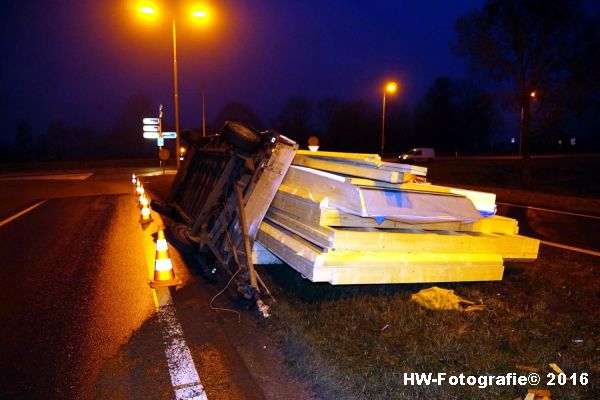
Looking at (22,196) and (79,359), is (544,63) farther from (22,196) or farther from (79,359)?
(22,196)

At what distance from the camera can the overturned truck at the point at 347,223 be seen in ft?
15.2

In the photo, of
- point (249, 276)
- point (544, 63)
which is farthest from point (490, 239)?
point (544, 63)

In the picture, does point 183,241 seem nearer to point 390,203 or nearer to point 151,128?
point 390,203

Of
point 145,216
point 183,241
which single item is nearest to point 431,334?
point 183,241

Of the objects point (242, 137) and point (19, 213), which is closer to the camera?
point (242, 137)

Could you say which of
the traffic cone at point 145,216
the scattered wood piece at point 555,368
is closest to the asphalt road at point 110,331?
the scattered wood piece at point 555,368

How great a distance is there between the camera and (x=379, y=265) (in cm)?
468

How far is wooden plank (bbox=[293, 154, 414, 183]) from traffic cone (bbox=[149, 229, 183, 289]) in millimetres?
2305

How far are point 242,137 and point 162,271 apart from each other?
198 cm

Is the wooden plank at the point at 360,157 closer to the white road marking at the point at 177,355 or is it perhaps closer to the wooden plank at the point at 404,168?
the wooden plank at the point at 404,168

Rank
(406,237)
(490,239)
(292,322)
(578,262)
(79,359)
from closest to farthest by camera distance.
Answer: (79,359)
(292,322)
(406,237)
(490,239)
(578,262)

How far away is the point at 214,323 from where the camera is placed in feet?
15.1

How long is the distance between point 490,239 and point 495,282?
640 millimetres

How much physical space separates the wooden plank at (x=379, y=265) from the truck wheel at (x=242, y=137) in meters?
1.17
